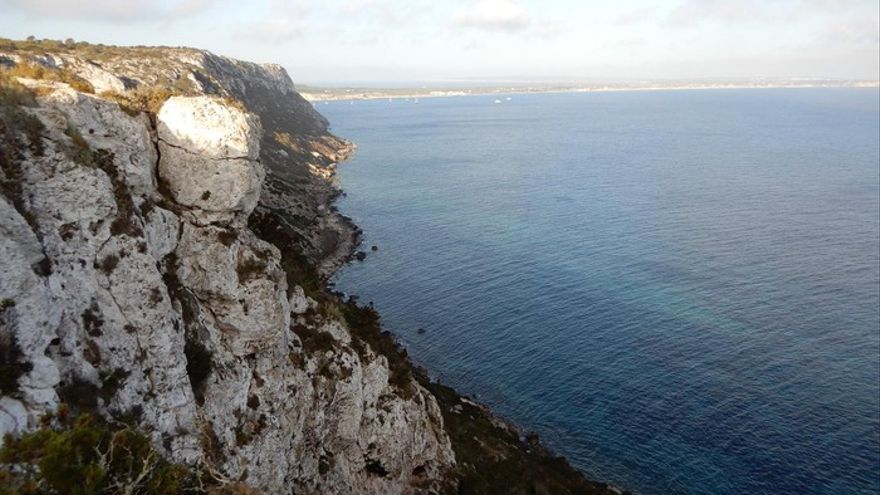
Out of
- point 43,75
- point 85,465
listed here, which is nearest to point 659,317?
point 43,75

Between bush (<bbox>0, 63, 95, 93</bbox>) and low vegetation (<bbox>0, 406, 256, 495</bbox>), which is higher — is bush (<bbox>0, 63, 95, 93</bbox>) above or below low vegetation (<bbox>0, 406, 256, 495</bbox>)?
above

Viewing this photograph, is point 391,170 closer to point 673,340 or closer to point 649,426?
point 673,340

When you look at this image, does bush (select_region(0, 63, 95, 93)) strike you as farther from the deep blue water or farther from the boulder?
the deep blue water

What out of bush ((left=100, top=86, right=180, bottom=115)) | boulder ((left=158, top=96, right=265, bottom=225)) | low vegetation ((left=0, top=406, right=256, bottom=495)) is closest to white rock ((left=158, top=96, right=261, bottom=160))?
boulder ((left=158, top=96, right=265, bottom=225))

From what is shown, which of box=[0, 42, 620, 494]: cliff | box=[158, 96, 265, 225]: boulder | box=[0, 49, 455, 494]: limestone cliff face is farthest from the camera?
box=[158, 96, 265, 225]: boulder

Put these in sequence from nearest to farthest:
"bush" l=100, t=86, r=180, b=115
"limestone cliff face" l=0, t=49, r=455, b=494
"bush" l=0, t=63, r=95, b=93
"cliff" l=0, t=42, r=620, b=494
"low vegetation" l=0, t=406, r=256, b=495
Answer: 1. "low vegetation" l=0, t=406, r=256, b=495
2. "cliff" l=0, t=42, r=620, b=494
3. "limestone cliff face" l=0, t=49, r=455, b=494
4. "bush" l=0, t=63, r=95, b=93
5. "bush" l=100, t=86, r=180, b=115

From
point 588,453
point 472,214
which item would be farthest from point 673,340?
point 472,214
